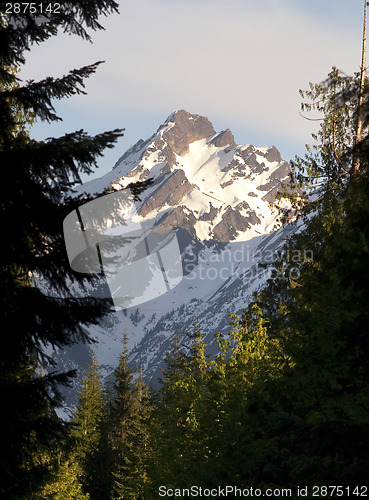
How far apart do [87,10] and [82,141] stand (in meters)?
2.51

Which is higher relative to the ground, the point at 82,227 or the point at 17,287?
the point at 82,227

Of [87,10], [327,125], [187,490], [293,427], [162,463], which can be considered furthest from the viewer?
[327,125]

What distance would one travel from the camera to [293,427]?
6.39 meters

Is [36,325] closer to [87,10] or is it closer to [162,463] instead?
[87,10]

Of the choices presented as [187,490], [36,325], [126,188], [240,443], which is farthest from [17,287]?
[187,490]

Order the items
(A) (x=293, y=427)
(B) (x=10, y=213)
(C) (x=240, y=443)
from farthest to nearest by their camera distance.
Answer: (C) (x=240, y=443) → (B) (x=10, y=213) → (A) (x=293, y=427)

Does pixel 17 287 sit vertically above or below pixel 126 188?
below

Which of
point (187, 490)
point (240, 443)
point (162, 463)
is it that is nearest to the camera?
point (240, 443)

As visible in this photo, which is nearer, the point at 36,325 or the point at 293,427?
the point at 293,427

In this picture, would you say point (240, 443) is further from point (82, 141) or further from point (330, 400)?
point (82, 141)

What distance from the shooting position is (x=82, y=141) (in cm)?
742

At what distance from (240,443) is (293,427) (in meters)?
6.55

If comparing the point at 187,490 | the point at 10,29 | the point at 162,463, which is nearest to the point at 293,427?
the point at 10,29

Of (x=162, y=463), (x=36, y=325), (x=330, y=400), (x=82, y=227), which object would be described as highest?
(x=82, y=227)
